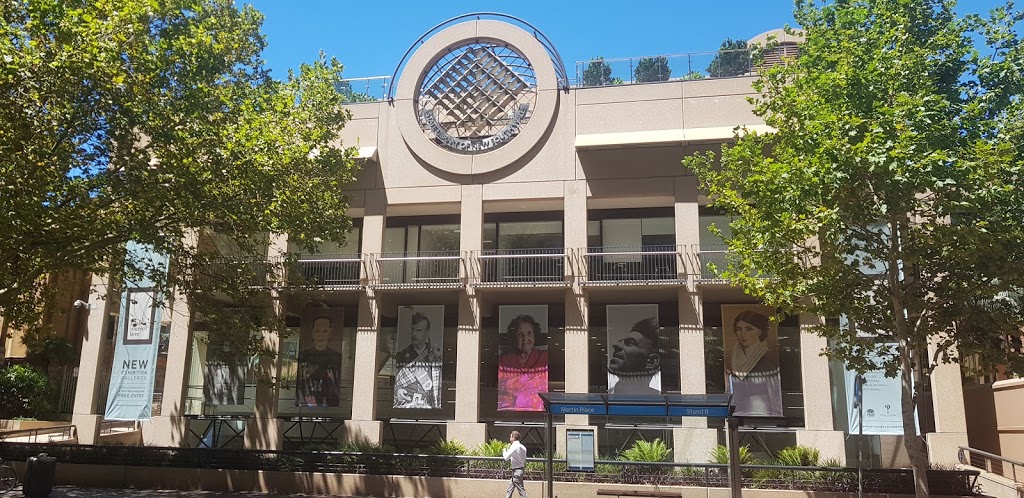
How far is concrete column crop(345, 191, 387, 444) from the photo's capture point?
69.5 ft

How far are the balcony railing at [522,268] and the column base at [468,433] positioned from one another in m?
4.28

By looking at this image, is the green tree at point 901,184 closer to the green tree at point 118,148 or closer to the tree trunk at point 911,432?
the tree trunk at point 911,432

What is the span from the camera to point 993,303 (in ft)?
47.5

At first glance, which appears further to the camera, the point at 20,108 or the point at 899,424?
the point at 899,424

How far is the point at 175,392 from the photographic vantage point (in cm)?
2264

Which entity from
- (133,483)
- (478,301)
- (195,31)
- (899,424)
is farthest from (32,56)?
(899,424)

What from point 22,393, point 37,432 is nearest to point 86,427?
point 37,432

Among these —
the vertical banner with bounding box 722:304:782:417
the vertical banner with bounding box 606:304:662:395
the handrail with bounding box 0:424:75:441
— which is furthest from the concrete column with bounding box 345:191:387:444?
the vertical banner with bounding box 722:304:782:417

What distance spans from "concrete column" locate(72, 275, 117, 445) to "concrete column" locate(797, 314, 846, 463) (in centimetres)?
2069

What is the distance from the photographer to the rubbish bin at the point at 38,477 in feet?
49.9

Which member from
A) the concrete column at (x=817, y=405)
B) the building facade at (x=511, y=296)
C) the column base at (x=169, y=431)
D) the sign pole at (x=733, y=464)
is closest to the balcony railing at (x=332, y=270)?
the building facade at (x=511, y=296)

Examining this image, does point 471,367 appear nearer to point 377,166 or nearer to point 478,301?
point 478,301

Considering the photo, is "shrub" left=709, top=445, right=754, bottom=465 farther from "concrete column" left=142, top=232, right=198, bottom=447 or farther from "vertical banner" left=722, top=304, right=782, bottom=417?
"concrete column" left=142, top=232, right=198, bottom=447

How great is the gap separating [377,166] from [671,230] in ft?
32.6
